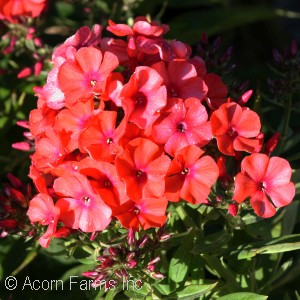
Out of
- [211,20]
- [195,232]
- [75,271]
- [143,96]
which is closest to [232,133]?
[143,96]

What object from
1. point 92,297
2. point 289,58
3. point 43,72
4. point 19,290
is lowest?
Result: point 19,290

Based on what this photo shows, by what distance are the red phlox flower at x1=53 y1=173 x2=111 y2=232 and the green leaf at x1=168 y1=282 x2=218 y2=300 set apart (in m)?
0.32

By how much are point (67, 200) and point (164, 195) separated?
26cm

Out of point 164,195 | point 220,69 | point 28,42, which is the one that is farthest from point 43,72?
point 164,195

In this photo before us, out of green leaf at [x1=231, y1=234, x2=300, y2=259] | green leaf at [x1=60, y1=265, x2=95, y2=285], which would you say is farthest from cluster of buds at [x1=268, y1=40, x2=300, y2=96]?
green leaf at [x1=60, y1=265, x2=95, y2=285]

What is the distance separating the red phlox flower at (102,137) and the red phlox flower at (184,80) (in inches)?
8.0

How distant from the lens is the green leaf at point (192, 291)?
5.61ft

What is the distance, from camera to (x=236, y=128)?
1.67 metres

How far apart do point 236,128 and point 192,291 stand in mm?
467

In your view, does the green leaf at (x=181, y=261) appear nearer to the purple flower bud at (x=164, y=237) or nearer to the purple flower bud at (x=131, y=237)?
the purple flower bud at (x=164, y=237)

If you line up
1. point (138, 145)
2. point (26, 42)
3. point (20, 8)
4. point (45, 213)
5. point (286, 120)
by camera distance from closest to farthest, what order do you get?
1. point (138, 145)
2. point (45, 213)
3. point (286, 120)
4. point (20, 8)
5. point (26, 42)

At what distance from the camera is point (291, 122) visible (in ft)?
9.20

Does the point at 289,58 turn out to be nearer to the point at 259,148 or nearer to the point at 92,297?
the point at 259,148

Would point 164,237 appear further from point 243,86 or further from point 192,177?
point 243,86
